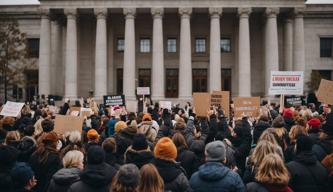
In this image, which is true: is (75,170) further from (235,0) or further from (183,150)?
(235,0)

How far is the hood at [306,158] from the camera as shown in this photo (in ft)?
24.6

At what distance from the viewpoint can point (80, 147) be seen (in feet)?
30.3

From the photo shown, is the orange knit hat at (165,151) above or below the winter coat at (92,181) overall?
above

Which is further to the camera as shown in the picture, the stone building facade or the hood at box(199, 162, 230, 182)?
the stone building facade

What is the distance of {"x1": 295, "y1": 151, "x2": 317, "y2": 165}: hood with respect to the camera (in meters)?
7.50

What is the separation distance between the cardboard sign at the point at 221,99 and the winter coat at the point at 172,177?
1328 centimetres

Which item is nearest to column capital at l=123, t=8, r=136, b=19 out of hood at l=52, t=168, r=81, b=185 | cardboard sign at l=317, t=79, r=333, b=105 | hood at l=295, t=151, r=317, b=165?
cardboard sign at l=317, t=79, r=333, b=105

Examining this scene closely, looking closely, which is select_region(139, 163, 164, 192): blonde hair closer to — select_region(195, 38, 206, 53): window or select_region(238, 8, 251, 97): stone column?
select_region(238, 8, 251, 97): stone column

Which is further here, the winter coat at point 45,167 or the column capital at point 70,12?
the column capital at point 70,12

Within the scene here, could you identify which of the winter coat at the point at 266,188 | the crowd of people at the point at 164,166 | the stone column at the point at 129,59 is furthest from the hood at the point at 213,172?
the stone column at the point at 129,59

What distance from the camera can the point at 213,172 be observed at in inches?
256

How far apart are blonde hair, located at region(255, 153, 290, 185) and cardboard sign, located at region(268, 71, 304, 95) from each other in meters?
14.3

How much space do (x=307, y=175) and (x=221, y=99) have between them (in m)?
13.0

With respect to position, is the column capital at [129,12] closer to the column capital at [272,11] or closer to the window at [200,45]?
the window at [200,45]
